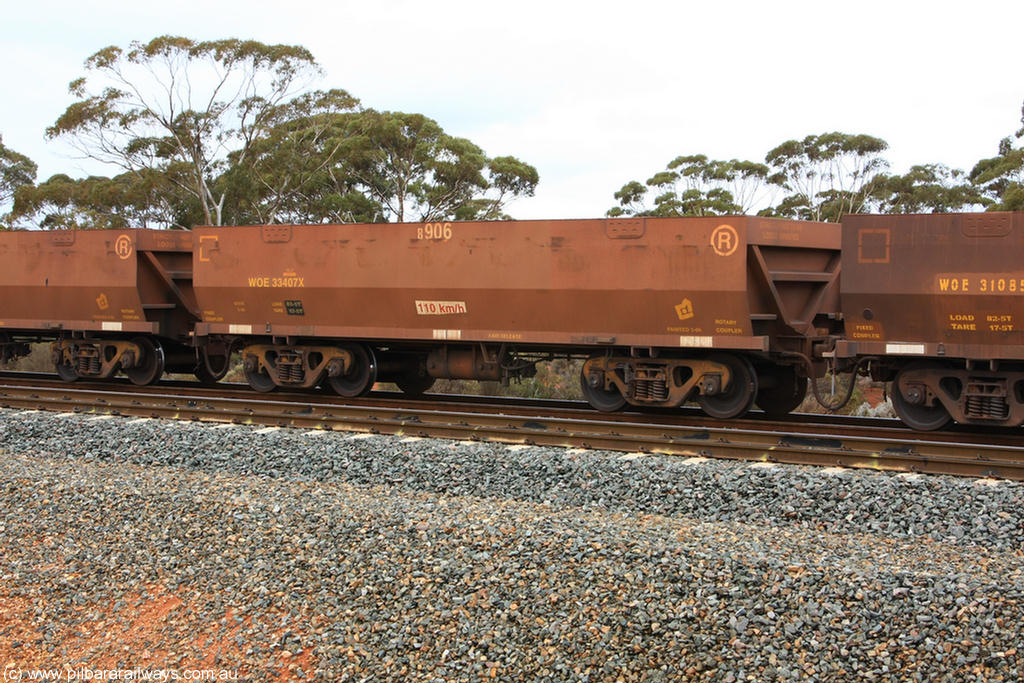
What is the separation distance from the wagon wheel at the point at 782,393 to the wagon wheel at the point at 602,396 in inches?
78.4

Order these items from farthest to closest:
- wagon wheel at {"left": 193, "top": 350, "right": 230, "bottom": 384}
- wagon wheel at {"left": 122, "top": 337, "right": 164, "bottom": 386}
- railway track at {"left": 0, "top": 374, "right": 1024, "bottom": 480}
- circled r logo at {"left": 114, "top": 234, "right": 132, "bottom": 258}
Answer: wagon wheel at {"left": 193, "top": 350, "right": 230, "bottom": 384} → wagon wheel at {"left": 122, "top": 337, "right": 164, "bottom": 386} → circled r logo at {"left": 114, "top": 234, "right": 132, "bottom": 258} → railway track at {"left": 0, "top": 374, "right": 1024, "bottom": 480}

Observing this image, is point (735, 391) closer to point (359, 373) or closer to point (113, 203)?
point (359, 373)

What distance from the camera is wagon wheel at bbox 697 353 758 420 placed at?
11.7 meters

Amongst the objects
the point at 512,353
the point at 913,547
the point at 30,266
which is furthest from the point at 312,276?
the point at 913,547

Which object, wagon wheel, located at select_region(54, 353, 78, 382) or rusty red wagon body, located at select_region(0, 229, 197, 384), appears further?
wagon wheel, located at select_region(54, 353, 78, 382)

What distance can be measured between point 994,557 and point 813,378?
224 inches

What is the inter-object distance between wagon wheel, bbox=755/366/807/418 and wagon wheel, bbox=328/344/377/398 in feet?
18.9

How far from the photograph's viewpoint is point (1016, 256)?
998 cm

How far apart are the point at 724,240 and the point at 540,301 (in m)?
2.60

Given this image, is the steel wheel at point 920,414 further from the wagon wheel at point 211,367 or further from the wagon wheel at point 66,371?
the wagon wheel at point 66,371

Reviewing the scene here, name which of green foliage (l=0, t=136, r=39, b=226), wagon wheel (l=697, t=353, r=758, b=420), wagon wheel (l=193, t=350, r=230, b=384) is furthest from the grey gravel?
green foliage (l=0, t=136, r=39, b=226)

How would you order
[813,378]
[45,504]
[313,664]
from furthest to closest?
[813,378] < [45,504] < [313,664]

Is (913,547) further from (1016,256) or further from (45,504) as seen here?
(45,504)

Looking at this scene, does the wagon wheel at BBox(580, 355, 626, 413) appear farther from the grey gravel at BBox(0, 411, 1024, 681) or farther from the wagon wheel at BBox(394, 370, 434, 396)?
the wagon wheel at BBox(394, 370, 434, 396)
